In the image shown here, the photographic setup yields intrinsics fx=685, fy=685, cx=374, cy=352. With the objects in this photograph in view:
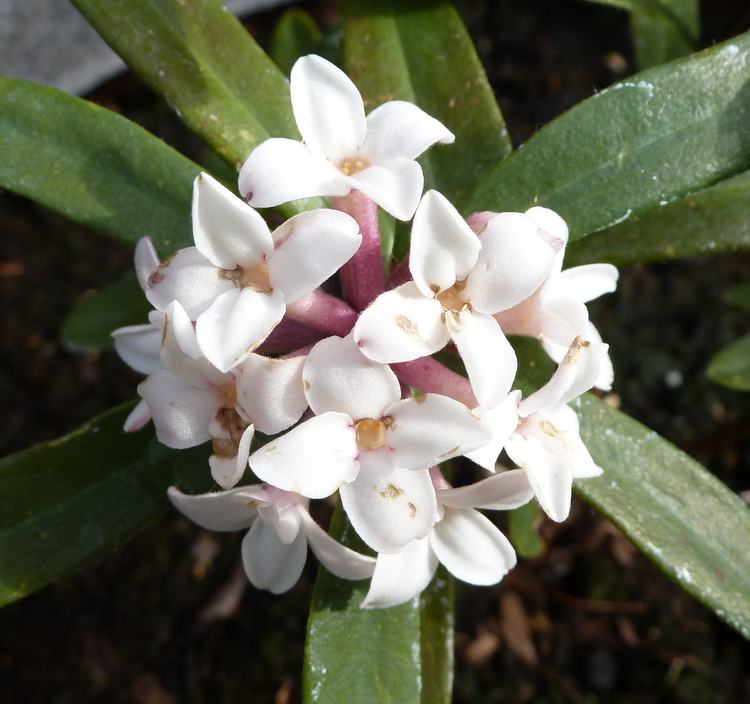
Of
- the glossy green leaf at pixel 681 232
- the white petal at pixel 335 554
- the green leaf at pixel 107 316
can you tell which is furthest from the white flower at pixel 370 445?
the green leaf at pixel 107 316

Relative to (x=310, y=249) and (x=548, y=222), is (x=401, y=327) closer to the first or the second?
(x=310, y=249)

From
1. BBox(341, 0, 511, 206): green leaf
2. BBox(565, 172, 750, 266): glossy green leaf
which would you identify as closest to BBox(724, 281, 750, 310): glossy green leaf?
BBox(565, 172, 750, 266): glossy green leaf

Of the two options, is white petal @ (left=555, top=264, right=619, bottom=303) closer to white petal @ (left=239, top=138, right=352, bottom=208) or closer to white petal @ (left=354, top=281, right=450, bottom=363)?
white petal @ (left=354, top=281, right=450, bottom=363)

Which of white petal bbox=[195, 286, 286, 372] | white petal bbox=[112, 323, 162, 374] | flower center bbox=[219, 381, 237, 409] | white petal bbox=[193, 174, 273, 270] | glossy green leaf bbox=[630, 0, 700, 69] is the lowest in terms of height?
glossy green leaf bbox=[630, 0, 700, 69]

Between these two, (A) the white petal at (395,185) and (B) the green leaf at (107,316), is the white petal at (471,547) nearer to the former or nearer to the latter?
(A) the white petal at (395,185)

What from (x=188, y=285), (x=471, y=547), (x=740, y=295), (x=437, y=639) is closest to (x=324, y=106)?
(x=188, y=285)
